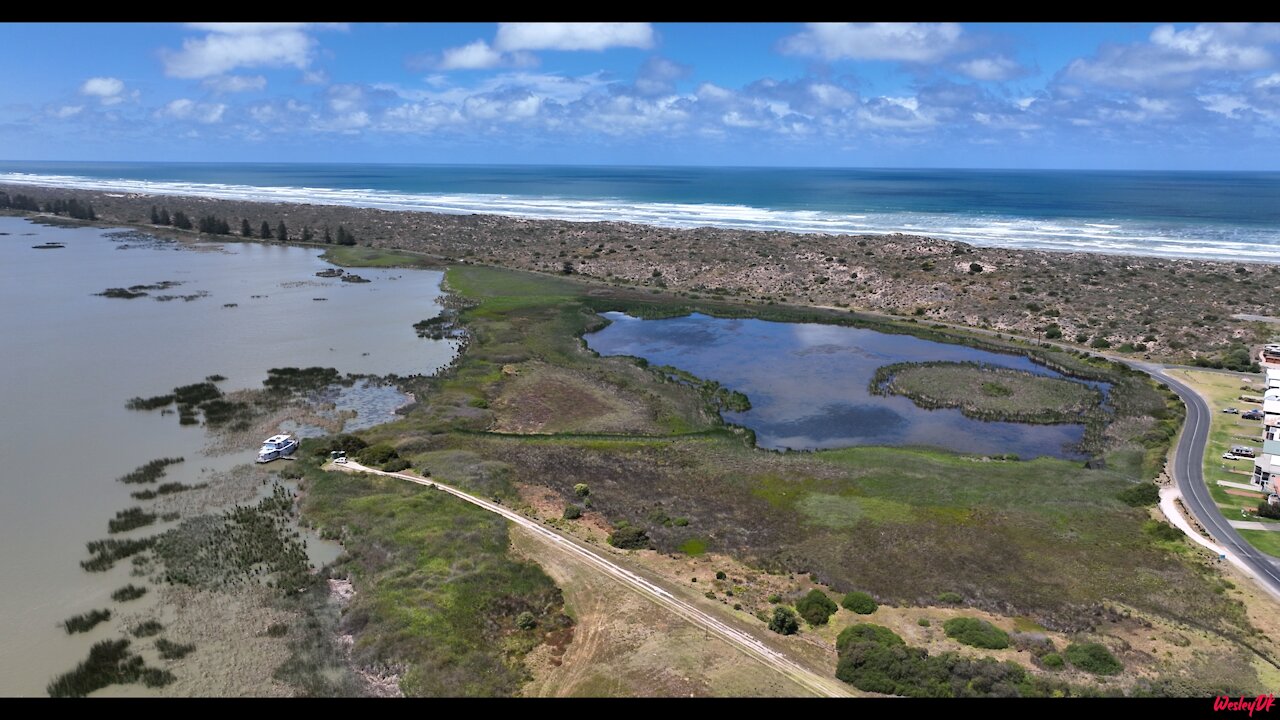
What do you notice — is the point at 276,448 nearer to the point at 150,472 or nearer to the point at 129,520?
the point at 150,472

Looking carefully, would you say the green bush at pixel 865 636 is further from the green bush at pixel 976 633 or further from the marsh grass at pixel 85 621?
the marsh grass at pixel 85 621

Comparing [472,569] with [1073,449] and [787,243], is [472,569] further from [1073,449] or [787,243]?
[787,243]

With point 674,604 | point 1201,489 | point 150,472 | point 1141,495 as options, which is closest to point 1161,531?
point 1141,495

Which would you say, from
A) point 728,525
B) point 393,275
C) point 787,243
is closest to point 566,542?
point 728,525

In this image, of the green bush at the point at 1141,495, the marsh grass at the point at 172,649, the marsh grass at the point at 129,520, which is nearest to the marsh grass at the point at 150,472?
the marsh grass at the point at 129,520

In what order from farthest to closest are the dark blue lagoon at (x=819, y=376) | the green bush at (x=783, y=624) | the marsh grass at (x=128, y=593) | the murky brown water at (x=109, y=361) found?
the dark blue lagoon at (x=819, y=376) → the murky brown water at (x=109, y=361) → the marsh grass at (x=128, y=593) → the green bush at (x=783, y=624)
